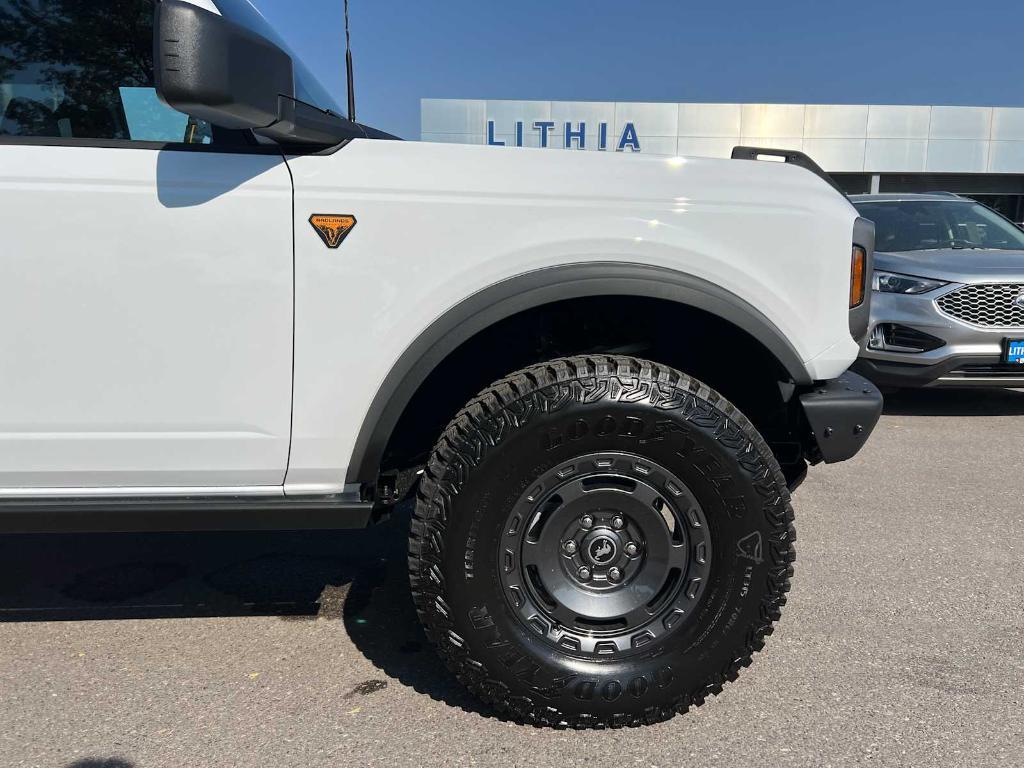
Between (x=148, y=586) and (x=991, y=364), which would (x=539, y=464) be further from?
(x=991, y=364)

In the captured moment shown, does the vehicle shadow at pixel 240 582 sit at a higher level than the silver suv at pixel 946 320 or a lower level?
lower

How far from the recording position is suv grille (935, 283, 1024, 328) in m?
5.23

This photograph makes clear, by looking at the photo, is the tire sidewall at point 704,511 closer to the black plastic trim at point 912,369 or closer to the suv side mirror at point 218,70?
the suv side mirror at point 218,70

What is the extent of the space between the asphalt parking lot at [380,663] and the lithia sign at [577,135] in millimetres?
21543

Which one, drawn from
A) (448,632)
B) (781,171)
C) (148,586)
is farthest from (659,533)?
(148,586)

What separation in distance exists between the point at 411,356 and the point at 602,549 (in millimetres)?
754

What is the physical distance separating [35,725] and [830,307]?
8.38 feet

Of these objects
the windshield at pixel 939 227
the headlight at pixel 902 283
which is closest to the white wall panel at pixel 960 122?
the windshield at pixel 939 227

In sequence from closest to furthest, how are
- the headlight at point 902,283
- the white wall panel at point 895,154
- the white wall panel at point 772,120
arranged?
1. the headlight at point 902,283
2. the white wall panel at point 772,120
3. the white wall panel at point 895,154

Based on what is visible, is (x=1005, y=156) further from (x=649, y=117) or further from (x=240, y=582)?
(x=240, y=582)

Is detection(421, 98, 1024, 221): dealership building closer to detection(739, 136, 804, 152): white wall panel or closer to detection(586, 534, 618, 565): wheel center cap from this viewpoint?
detection(739, 136, 804, 152): white wall panel

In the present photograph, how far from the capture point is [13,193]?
181 centimetres

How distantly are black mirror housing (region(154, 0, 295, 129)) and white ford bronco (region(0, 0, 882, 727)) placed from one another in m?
0.15

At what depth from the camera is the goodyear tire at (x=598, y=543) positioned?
6.38ft
